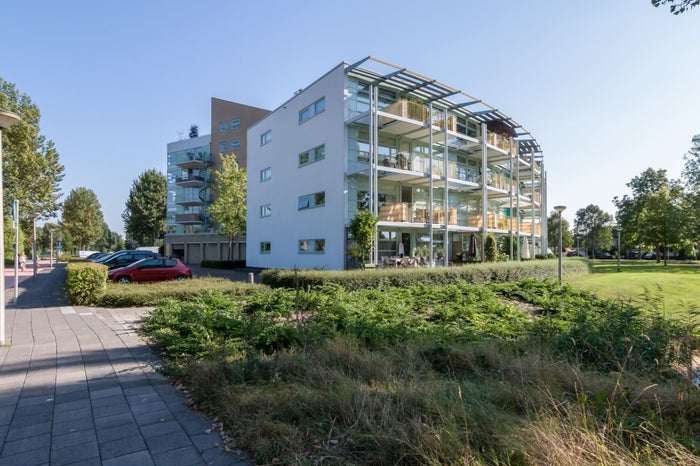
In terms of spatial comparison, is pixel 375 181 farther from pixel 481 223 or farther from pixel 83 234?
pixel 83 234

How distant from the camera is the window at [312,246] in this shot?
22297 mm

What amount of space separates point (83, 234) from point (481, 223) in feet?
195

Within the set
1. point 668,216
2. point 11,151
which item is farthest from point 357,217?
point 668,216

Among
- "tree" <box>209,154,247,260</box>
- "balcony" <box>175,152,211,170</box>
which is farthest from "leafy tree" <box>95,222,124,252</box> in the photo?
"tree" <box>209,154,247,260</box>

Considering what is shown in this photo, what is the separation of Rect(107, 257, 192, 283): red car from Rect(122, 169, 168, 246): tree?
45.3 metres

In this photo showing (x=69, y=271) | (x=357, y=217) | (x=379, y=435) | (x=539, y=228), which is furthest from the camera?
(x=539, y=228)

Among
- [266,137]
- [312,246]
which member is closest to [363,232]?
[312,246]

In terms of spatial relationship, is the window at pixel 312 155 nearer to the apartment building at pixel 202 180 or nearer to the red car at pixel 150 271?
the red car at pixel 150 271

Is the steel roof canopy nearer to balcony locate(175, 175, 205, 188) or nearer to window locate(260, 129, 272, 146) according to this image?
window locate(260, 129, 272, 146)

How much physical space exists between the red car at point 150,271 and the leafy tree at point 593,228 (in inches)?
2837

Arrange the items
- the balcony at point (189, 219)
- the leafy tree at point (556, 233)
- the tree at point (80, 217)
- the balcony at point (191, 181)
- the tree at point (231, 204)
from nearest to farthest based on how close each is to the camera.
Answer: the tree at point (231, 204)
the balcony at point (189, 219)
the balcony at point (191, 181)
the tree at point (80, 217)
the leafy tree at point (556, 233)

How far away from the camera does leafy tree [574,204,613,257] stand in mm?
68125

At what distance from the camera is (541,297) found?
43.1 ft

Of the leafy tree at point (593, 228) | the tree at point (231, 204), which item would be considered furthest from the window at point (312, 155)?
the leafy tree at point (593, 228)
